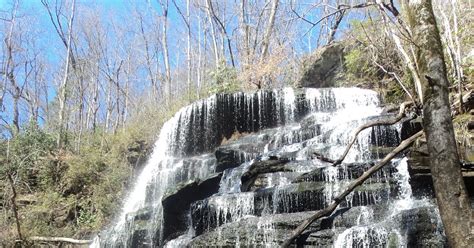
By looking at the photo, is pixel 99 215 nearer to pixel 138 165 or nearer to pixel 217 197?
pixel 138 165

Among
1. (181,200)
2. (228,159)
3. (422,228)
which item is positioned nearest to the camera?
(422,228)

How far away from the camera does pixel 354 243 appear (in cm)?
673

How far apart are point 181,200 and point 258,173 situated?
3090mm

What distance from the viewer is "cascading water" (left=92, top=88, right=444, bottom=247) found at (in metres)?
7.96

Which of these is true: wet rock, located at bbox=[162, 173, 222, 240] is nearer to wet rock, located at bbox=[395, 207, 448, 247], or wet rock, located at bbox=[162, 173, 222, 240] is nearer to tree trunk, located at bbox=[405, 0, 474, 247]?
wet rock, located at bbox=[395, 207, 448, 247]

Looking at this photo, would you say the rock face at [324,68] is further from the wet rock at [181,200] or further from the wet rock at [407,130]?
the wet rock at [407,130]

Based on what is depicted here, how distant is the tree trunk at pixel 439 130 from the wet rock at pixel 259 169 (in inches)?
250

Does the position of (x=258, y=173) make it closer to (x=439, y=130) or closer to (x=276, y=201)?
(x=276, y=201)

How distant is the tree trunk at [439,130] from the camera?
3.60 m

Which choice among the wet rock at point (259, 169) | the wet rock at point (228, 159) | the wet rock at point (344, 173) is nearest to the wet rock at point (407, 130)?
the wet rock at point (344, 173)

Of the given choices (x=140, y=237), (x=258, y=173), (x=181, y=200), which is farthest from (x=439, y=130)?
(x=140, y=237)

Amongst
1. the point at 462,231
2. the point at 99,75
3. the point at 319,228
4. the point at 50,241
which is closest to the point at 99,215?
the point at 50,241

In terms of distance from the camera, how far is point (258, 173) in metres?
10.4

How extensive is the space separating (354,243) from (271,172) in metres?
3.77
